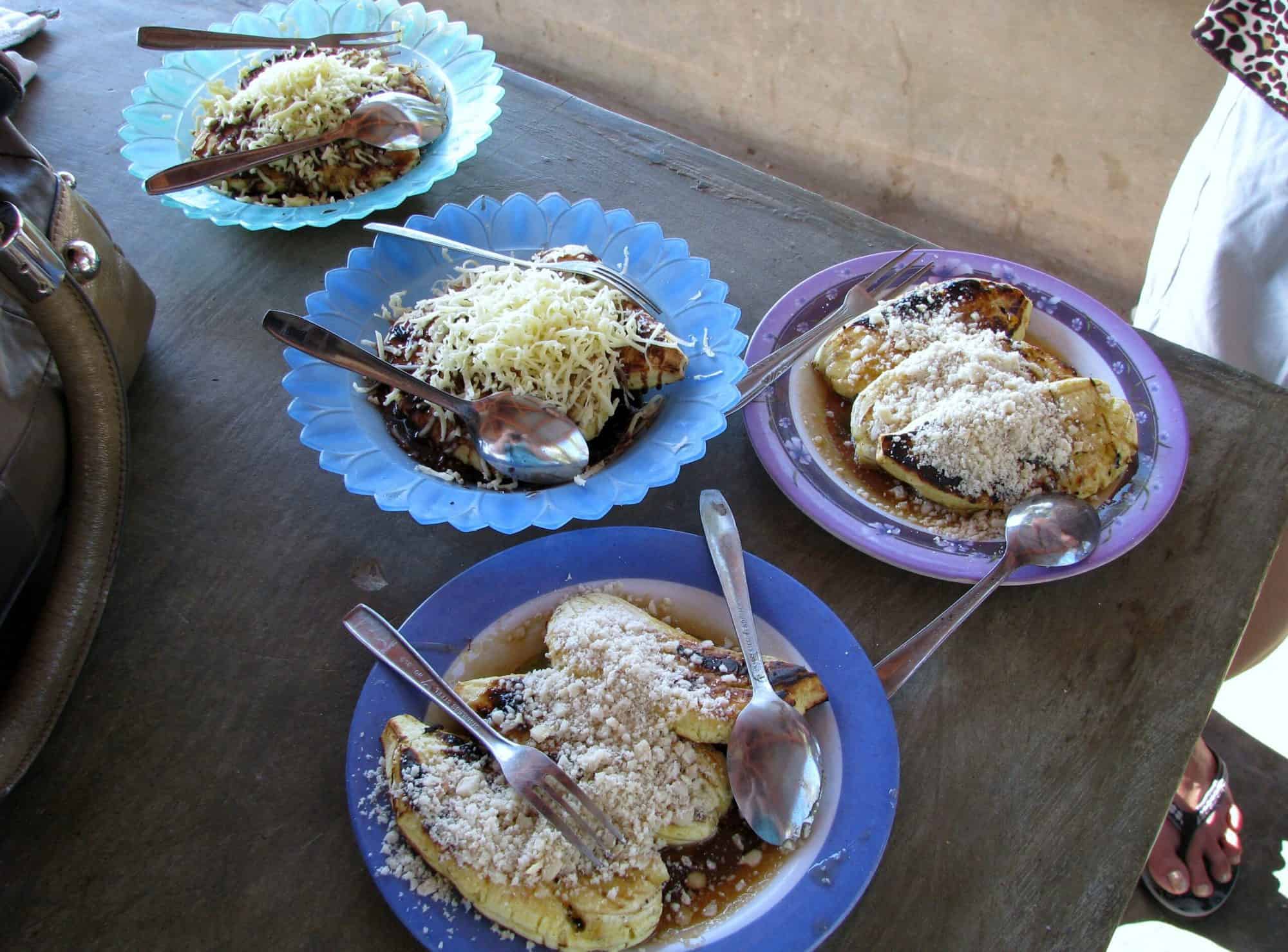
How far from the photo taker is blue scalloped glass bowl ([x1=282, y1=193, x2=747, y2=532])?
36.3 inches

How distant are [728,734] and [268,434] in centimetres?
74

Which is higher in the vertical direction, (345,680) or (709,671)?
(709,671)

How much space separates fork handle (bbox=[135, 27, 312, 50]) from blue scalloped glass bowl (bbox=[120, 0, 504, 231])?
25 millimetres

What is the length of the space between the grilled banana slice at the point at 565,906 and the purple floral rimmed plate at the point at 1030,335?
0.44 m

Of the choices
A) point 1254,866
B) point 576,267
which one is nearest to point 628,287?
point 576,267

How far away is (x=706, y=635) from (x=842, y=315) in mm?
517

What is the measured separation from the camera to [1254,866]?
5.35ft

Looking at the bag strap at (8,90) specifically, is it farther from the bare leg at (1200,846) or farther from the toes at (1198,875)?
the toes at (1198,875)

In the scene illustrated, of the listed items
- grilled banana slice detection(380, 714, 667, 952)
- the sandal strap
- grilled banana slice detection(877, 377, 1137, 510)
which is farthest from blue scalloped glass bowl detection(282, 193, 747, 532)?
the sandal strap

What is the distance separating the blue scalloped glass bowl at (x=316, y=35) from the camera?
133cm

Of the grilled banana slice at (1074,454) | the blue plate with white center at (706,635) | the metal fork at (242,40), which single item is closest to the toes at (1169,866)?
the grilled banana slice at (1074,454)

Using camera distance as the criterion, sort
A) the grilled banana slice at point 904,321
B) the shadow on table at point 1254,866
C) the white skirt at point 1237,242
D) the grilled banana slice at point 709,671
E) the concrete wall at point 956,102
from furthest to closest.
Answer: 1. the concrete wall at point 956,102
2. the shadow on table at point 1254,866
3. the white skirt at point 1237,242
4. the grilled banana slice at point 904,321
5. the grilled banana slice at point 709,671

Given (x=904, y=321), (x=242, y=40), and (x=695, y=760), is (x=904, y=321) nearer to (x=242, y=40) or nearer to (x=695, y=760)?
(x=695, y=760)

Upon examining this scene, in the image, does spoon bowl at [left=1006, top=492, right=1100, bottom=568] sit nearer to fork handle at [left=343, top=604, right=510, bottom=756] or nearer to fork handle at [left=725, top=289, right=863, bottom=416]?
fork handle at [left=725, top=289, right=863, bottom=416]
